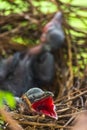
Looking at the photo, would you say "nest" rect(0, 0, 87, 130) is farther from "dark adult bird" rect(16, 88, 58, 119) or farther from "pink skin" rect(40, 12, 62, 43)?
"dark adult bird" rect(16, 88, 58, 119)

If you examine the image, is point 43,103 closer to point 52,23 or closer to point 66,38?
point 52,23

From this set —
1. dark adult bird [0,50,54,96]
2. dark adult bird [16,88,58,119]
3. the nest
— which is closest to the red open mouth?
dark adult bird [16,88,58,119]

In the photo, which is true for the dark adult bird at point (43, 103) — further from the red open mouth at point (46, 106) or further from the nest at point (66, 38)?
the nest at point (66, 38)

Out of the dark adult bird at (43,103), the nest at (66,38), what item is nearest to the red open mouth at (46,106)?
the dark adult bird at (43,103)

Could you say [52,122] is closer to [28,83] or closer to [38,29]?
[28,83]

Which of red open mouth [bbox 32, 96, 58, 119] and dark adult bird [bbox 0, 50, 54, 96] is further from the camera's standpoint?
dark adult bird [bbox 0, 50, 54, 96]

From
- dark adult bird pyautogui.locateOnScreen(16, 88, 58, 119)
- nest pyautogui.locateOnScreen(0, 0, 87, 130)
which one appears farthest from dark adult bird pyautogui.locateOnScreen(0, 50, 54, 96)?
dark adult bird pyautogui.locateOnScreen(16, 88, 58, 119)

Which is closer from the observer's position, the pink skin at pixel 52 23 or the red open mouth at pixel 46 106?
the red open mouth at pixel 46 106

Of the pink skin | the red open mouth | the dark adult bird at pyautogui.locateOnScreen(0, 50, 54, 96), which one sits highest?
the red open mouth

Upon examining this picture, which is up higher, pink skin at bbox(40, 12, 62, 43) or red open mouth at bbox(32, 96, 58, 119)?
red open mouth at bbox(32, 96, 58, 119)

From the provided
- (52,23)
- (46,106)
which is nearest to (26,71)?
(52,23)

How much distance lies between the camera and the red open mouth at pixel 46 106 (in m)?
1.05

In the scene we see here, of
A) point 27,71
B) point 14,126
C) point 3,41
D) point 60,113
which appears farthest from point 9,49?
point 14,126

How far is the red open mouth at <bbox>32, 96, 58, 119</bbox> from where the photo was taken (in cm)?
105
